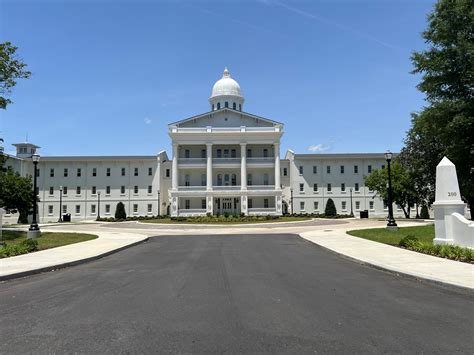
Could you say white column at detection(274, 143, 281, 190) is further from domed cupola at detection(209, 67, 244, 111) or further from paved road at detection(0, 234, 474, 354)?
paved road at detection(0, 234, 474, 354)

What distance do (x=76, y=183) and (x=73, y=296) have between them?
2435 inches

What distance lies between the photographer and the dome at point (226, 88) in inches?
2731

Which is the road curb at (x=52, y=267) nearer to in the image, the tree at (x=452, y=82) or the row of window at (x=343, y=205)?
the tree at (x=452, y=82)

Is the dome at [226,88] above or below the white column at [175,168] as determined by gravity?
above

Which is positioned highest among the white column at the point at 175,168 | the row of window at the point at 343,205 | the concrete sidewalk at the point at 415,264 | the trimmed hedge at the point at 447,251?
the white column at the point at 175,168

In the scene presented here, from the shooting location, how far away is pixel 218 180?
6206 centimetres

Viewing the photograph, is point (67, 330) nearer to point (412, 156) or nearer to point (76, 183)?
point (412, 156)

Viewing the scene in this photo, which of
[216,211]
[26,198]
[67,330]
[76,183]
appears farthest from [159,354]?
[76,183]

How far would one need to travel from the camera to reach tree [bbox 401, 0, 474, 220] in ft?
87.8

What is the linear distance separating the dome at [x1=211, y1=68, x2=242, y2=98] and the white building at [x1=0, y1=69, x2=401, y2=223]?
185 millimetres

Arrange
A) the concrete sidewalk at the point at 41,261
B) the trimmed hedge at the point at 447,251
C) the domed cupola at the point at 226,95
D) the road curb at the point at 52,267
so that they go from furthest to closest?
the domed cupola at the point at 226,95 → the trimmed hedge at the point at 447,251 → the concrete sidewalk at the point at 41,261 → the road curb at the point at 52,267

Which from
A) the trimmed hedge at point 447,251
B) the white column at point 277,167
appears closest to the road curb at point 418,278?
the trimmed hedge at point 447,251

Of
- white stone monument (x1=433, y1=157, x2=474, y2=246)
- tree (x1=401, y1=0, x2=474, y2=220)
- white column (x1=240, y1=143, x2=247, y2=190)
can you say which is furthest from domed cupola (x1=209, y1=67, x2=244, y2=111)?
white stone monument (x1=433, y1=157, x2=474, y2=246)

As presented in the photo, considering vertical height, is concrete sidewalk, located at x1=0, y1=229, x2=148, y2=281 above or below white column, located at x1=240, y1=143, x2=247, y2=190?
below
